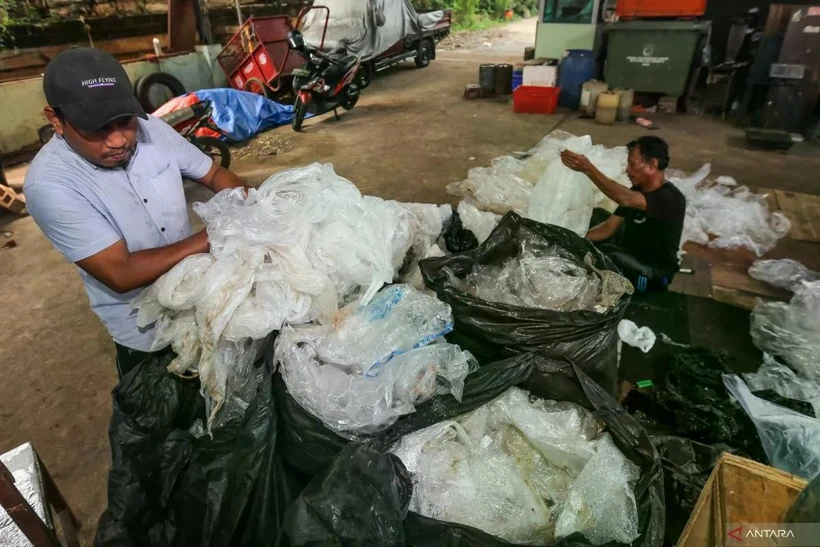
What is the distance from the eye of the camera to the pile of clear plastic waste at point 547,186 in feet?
8.57

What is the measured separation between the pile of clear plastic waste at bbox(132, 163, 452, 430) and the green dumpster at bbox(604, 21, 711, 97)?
606cm

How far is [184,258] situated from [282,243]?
27cm

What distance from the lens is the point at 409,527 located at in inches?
43.3

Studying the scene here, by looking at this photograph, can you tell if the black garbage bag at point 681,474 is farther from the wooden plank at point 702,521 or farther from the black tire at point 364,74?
the black tire at point 364,74

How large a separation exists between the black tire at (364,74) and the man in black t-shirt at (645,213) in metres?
5.72

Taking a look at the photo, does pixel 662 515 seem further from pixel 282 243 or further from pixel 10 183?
pixel 10 183

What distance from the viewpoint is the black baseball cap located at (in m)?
1.16

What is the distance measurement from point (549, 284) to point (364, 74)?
719 cm

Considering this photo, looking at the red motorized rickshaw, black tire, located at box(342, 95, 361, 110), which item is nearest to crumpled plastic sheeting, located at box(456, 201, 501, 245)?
black tire, located at box(342, 95, 361, 110)

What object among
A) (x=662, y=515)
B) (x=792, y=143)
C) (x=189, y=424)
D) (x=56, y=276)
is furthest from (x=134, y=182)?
(x=792, y=143)

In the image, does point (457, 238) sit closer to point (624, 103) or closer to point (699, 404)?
point (699, 404)

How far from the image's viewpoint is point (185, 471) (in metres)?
1.32

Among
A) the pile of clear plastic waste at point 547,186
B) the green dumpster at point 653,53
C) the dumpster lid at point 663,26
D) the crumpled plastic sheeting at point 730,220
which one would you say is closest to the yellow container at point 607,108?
the green dumpster at point 653,53

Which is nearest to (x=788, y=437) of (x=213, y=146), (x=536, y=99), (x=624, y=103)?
(x=213, y=146)
